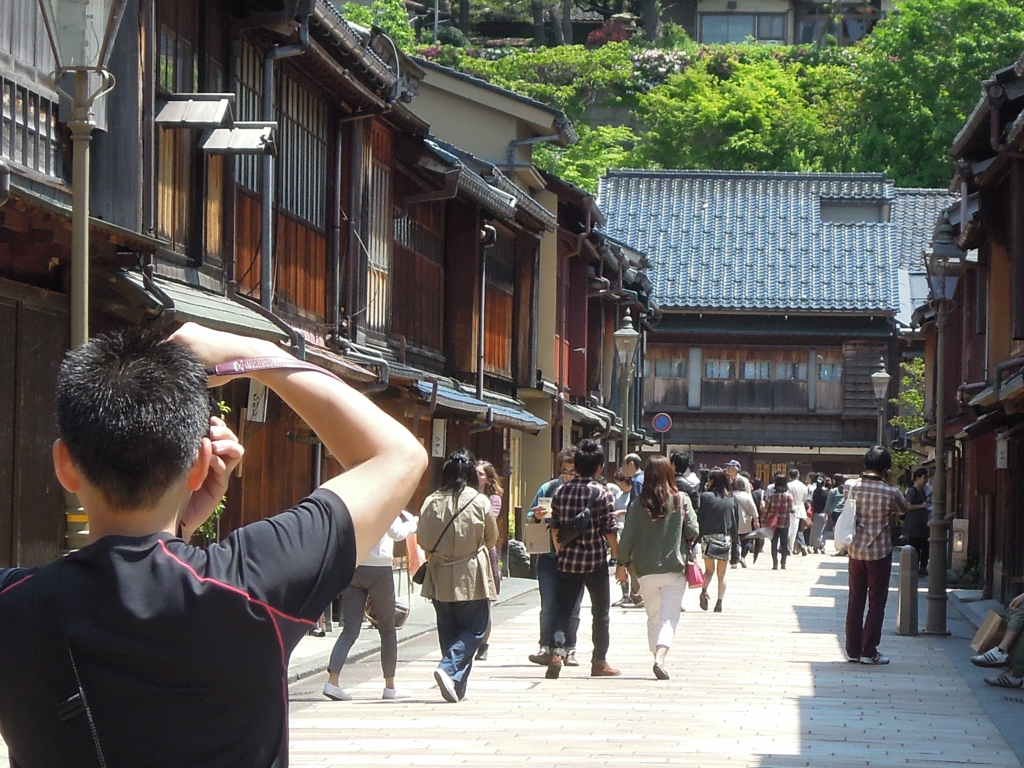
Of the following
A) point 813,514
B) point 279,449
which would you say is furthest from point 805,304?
point 279,449

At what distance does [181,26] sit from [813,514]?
28.7 m

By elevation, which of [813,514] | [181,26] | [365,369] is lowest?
[813,514]

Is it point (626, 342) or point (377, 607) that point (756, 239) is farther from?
point (377, 607)

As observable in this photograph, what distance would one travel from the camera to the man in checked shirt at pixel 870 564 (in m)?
15.0

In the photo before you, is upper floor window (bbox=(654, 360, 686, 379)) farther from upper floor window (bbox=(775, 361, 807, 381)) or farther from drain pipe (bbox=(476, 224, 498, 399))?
drain pipe (bbox=(476, 224, 498, 399))

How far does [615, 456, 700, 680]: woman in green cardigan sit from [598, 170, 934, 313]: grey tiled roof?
35.5m

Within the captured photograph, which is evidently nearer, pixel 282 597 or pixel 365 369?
pixel 282 597

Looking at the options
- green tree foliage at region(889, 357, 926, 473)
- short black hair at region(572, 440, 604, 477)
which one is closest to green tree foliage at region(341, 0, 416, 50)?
green tree foliage at region(889, 357, 926, 473)

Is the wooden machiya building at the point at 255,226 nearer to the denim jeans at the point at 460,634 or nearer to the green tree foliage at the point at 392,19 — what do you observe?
the denim jeans at the point at 460,634

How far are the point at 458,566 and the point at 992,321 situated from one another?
12893 mm

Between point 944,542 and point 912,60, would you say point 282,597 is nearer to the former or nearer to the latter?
point 944,542

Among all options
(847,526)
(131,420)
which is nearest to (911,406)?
(847,526)

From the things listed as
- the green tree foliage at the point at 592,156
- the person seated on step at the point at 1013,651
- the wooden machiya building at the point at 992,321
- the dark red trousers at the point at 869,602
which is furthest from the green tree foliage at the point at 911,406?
the person seated on step at the point at 1013,651

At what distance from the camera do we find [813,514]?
131 feet
